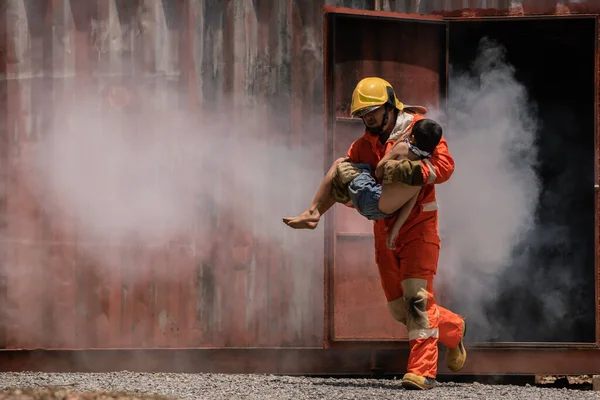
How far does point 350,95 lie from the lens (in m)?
7.38

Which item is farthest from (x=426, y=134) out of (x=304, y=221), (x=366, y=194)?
(x=304, y=221)

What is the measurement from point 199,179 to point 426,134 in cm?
174

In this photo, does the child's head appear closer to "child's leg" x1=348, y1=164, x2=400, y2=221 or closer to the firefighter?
the firefighter

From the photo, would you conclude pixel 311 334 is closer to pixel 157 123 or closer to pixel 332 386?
pixel 332 386

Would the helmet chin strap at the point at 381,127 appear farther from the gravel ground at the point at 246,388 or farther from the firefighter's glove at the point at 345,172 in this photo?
the gravel ground at the point at 246,388

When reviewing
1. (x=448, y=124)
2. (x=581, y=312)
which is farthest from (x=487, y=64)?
(x=581, y=312)

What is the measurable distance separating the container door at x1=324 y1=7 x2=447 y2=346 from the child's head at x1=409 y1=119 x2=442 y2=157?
1.06 m

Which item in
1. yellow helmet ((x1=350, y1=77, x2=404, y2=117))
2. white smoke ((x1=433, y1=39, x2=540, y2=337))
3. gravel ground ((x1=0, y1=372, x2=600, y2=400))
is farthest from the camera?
white smoke ((x1=433, y1=39, x2=540, y2=337))

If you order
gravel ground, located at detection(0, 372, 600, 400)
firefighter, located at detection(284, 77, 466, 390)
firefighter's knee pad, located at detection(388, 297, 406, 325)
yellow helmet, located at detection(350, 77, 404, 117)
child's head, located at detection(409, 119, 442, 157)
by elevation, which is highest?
yellow helmet, located at detection(350, 77, 404, 117)

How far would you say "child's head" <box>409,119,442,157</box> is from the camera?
20.6 ft

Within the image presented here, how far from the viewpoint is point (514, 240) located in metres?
7.90

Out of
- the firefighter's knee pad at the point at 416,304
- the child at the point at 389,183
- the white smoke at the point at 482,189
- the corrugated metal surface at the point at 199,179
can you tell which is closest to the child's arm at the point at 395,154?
the child at the point at 389,183

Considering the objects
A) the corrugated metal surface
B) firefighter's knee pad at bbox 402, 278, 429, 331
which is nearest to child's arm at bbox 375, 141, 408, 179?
firefighter's knee pad at bbox 402, 278, 429, 331

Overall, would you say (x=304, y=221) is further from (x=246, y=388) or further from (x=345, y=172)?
(x=246, y=388)
